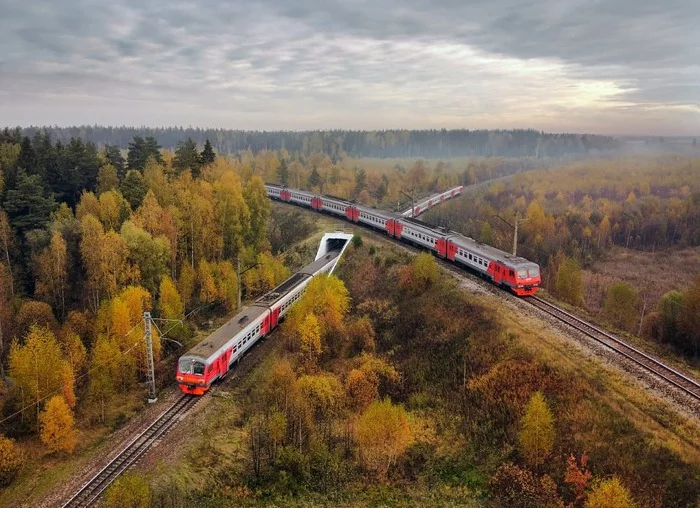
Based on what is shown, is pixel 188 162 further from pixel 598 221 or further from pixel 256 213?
pixel 598 221

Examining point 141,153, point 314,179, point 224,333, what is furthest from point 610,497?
point 314,179

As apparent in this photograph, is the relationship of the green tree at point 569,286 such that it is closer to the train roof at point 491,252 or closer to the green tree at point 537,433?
the train roof at point 491,252

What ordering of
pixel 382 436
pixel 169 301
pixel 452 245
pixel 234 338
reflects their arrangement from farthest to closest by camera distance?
pixel 452 245
pixel 169 301
pixel 234 338
pixel 382 436

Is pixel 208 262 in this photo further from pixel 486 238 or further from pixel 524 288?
pixel 486 238

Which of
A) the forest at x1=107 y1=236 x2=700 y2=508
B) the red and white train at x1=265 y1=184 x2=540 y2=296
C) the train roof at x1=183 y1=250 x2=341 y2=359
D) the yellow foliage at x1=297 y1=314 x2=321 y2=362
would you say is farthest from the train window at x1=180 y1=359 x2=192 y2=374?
the red and white train at x1=265 y1=184 x2=540 y2=296

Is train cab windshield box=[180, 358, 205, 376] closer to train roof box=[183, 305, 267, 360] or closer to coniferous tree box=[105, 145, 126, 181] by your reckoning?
train roof box=[183, 305, 267, 360]
